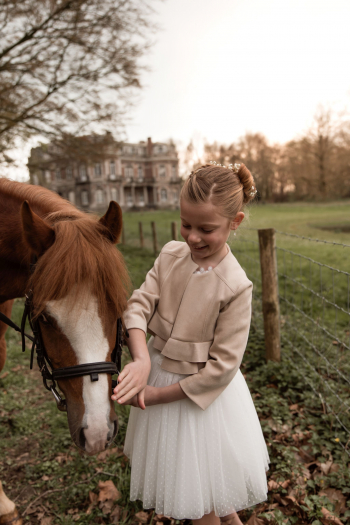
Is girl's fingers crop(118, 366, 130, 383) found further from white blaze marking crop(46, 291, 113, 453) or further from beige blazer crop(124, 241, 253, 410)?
beige blazer crop(124, 241, 253, 410)

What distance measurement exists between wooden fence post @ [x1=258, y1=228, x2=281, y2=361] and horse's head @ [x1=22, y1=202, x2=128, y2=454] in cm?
225

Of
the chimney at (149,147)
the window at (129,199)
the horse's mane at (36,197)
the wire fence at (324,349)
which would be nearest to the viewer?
the horse's mane at (36,197)

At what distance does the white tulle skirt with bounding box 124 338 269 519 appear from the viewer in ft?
4.75

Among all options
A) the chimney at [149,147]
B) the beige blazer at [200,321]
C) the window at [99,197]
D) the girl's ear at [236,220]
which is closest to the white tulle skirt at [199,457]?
the beige blazer at [200,321]

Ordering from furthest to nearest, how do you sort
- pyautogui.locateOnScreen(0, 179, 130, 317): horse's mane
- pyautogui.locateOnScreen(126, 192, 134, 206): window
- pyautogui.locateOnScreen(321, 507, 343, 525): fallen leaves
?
pyautogui.locateOnScreen(126, 192, 134, 206): window → pyautogui.locateOnScreen(321, 507, 343, 525): fallen leaves → pyautogui.locateOnScreen(0, 179, 130, 317): horse's mane

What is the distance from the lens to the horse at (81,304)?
4.20 ft

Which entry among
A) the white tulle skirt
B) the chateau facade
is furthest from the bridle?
the chateau facade

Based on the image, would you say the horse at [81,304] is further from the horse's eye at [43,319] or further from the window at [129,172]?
the window at [129,172]

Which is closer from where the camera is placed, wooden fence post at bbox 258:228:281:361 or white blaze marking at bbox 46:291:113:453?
white blaze marking at bbox 46:291:113:453

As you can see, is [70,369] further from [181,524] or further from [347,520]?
[347,520]

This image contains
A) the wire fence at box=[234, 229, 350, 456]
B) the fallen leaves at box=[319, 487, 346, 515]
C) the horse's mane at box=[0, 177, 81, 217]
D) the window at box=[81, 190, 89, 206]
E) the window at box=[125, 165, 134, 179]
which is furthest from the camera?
the window at box=[125, 165, 134, 179]

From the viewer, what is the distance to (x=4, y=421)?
127 inches

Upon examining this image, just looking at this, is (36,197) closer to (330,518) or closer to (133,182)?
(330,518)

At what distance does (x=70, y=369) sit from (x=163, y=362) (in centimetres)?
41
